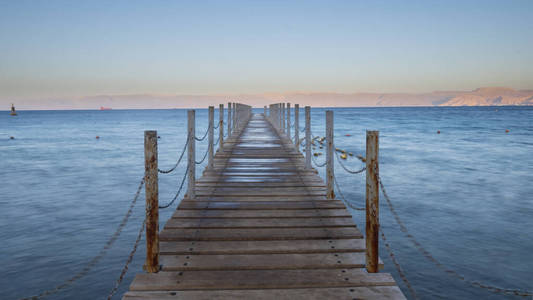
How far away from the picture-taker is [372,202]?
466 cm

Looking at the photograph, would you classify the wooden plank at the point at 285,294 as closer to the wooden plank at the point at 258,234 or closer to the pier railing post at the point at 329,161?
the wooden plank at the point at 258,234

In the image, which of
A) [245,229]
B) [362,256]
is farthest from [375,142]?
[245,229]

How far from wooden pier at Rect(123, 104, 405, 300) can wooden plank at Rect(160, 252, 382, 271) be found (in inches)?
0.5

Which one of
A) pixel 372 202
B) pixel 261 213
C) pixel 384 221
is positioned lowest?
pixel 384 221

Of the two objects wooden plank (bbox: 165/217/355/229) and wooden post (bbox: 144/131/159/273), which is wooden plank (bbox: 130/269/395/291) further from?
wooden plank (bbox: 165/217/355/229)

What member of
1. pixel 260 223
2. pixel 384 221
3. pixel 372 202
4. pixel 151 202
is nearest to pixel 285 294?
pixel 372 202

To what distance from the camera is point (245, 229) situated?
5.68m

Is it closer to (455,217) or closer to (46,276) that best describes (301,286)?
(46,276)

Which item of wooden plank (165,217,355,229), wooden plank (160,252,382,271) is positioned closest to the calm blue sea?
wooden plank (165,217,355,229)

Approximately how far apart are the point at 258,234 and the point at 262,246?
0.37 metres

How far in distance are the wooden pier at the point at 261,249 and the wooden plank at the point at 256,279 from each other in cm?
1

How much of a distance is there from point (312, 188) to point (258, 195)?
1.30 meters

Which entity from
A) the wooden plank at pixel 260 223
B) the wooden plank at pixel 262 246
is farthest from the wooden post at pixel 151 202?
the wooden plank at pixel 260 223

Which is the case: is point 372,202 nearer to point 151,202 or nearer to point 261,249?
point 261,249
